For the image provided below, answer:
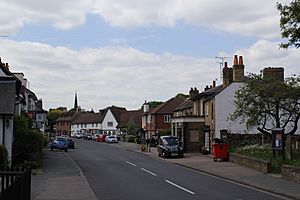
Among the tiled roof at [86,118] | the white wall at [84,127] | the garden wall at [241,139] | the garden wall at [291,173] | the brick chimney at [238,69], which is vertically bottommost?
the garden wall at [291,173]

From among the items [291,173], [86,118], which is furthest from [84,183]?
[86,118]

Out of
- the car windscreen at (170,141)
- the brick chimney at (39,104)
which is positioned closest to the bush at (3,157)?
the car windscreen at (170,141)

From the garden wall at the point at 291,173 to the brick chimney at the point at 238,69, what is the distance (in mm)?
23574

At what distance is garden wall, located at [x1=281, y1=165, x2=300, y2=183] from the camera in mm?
22641

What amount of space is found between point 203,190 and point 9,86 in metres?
14.0

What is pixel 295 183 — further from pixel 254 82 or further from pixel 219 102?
pixel 219 102

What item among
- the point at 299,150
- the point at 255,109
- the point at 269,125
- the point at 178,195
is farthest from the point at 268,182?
the point at 269,125

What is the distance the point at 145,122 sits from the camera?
98.9 metres

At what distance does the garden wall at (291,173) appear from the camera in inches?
891

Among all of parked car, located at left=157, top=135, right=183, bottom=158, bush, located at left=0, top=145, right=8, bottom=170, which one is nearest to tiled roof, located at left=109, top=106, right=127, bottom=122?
parked car, located at left=157, top=135, right=183, bottom=158

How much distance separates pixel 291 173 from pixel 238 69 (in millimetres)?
24772

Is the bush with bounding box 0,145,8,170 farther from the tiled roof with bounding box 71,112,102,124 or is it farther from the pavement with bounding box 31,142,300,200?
the tiled roof with bounding box 71,112,102,124

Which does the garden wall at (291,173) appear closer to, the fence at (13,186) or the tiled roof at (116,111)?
the fence at (13,186)

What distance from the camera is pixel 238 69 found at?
47375mm
